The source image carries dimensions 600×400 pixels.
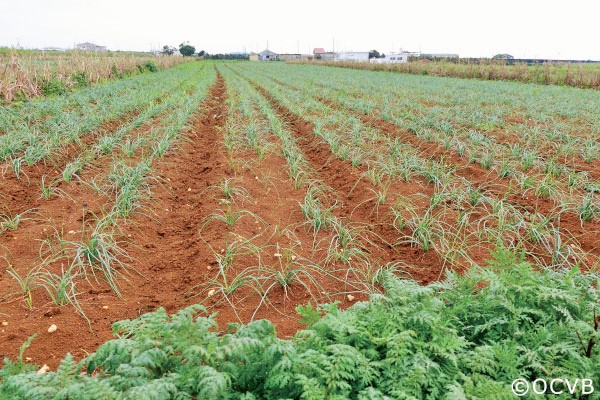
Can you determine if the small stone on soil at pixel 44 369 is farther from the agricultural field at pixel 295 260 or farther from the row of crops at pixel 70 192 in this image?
the row of crops at pixel 70 192

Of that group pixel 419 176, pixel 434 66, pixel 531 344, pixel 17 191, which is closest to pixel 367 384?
pixel 531 344

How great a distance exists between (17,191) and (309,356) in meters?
4.73

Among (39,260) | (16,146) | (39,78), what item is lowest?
(39,260)

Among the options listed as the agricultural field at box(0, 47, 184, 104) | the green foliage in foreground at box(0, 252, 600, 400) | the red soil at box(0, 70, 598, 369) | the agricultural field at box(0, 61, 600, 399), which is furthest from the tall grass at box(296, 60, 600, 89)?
the green foliage in foreground at box(0, 252, 600, 400)

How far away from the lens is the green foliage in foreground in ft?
5.06

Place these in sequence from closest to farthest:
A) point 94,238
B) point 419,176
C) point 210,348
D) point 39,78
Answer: point 210,348 → point 94,238 → point 419,176 → point 39,78

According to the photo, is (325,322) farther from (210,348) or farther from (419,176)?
(419,176)

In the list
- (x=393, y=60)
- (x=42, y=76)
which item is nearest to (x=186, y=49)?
(x=393, y=60)

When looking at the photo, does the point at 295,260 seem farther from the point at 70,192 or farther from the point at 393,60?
the point at 393,60

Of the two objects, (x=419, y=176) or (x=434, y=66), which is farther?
(x=434, y=66)

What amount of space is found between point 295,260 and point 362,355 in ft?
5.90

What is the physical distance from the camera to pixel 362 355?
1768 millimetres

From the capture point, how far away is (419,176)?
5578 mm

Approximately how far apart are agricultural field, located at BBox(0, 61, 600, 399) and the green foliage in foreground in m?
0.01
